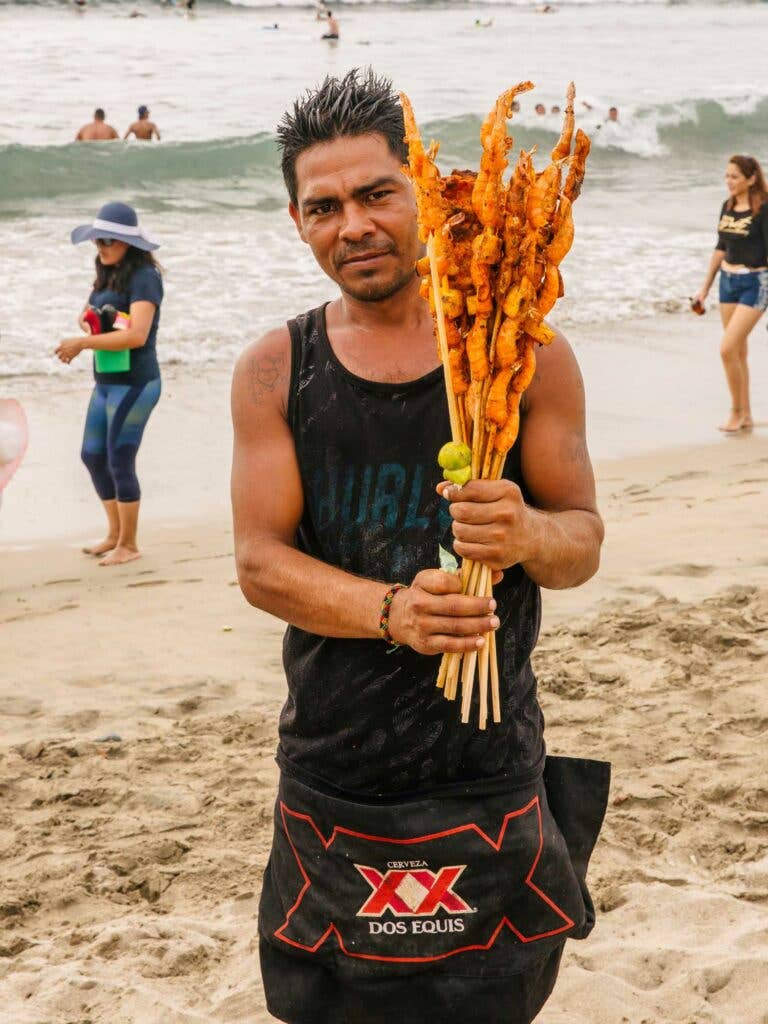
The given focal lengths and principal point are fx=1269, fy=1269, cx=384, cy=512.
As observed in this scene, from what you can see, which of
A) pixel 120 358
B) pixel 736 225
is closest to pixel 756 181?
pixel 736 225

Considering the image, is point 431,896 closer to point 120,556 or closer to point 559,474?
point 559,474

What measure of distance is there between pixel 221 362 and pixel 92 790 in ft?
26.3

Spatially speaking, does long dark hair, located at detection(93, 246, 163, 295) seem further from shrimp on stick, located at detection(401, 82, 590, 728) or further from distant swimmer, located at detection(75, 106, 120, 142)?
distant swimmer, located at detection(75, 106, 120, 142)

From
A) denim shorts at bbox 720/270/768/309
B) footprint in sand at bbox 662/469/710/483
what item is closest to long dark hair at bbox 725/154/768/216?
denim shorts at bbox 720/270/768/309

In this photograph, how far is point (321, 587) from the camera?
2.20 meters

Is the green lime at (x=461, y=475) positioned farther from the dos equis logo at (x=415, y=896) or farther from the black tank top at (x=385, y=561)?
the dos equis logo at (x=415, y=896)

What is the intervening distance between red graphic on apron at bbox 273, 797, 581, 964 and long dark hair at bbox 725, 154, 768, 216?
8.03 metres

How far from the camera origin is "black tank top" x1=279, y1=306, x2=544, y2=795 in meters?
2.29

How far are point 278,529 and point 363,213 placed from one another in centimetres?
59

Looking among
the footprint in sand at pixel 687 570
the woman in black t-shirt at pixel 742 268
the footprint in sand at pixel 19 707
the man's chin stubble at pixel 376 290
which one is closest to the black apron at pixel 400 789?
the man's chin stubble at pixel 376 290

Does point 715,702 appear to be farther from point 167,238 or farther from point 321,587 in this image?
point 167,238

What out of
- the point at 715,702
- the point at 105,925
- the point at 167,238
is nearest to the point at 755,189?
the point at 715,702

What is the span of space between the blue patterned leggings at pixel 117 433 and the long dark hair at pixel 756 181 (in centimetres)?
478

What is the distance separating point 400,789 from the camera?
92.0 inches
